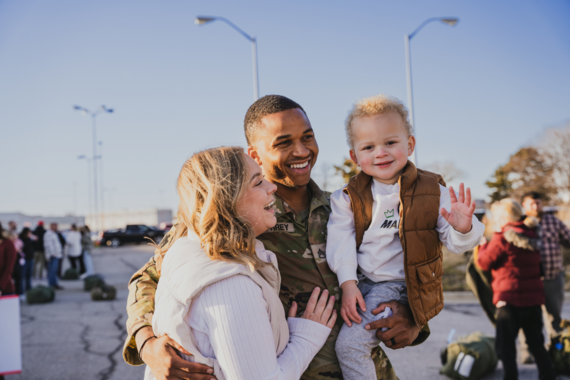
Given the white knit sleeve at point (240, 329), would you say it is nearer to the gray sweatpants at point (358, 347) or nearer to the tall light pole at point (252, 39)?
the gray sweatpants at point (358, 347)

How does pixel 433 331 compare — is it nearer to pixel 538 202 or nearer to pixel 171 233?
pixel 538 202

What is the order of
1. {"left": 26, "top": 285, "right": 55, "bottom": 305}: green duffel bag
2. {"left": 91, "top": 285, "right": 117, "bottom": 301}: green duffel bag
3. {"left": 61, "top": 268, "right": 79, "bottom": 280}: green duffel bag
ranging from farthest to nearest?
Answer: {"left": 61, "top": 268, "right": 79, "bottom": 280}: green duffel bag < {"left": 91, "top": 285, "right": 117, "bottom": 301}: green duffel bag < {"left": 26, "top": 285, "right": 55, "bottom": 305}: green duffel bag

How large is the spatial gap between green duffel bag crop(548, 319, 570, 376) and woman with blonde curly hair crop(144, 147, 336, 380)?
5098mm

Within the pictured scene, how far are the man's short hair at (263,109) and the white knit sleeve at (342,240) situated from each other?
61cm

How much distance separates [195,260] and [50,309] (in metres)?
10.2

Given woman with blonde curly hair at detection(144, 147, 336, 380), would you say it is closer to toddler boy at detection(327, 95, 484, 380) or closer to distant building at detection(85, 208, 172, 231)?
toddler boy at detection(327, 95, 484, 380)

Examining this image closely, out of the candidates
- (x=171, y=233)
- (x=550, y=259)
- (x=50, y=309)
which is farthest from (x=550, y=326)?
(x=50, y=309)

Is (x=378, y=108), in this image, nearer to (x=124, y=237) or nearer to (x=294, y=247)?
(x=294, y=247)

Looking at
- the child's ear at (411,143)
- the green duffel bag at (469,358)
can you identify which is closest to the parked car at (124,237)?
the green duffel bag at (469,358)

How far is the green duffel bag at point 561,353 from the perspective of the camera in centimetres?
549

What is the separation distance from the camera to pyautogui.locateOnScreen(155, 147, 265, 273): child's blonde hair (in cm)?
159

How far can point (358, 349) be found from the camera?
205 cm

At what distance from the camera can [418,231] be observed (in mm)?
2219

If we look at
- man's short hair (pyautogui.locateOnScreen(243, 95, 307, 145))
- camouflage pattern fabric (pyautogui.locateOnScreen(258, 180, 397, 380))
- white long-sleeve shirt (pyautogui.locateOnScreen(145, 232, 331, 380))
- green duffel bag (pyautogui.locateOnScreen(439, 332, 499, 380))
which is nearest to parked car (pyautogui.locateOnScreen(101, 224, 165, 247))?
green duffel bag (pyautogui.locateOnScreen(439, 332, 499, 380))
